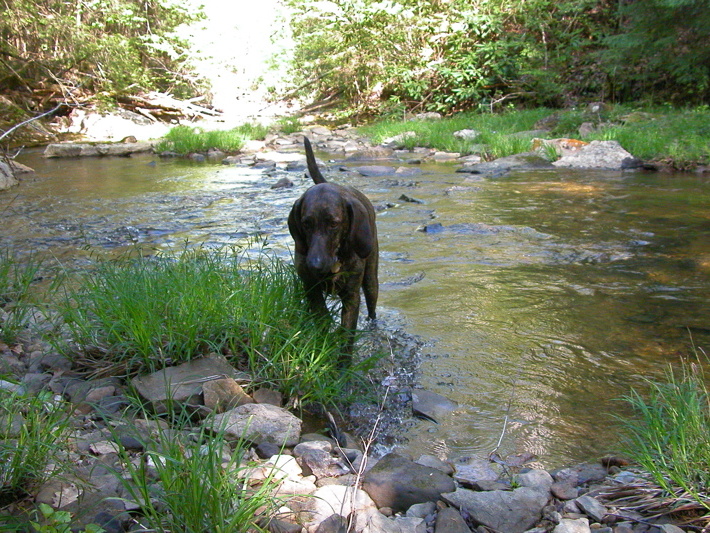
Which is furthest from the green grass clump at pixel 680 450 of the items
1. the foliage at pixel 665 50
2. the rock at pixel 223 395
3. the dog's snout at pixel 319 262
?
the foliage at pixel 665 50

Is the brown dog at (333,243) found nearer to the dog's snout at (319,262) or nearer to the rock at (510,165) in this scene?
the dog's snout at (319,262)

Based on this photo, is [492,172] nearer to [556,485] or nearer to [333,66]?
[556,485]

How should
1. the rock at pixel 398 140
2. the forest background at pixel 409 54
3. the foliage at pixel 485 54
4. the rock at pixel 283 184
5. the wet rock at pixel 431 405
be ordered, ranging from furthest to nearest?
the foliage at pixel 485 54 < the rock at pixel 398 140 < the forest background at pixel 409 54 < the rock at pixel 283 184 < the wet rock at pixel 431 405

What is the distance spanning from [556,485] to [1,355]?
9.56 ft

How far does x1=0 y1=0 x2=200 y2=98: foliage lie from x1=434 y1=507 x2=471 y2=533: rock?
1534cm

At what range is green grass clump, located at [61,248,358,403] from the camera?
3.25 metres

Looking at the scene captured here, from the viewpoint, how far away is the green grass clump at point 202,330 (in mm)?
3254

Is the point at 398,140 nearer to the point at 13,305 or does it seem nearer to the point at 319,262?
the point at 13,305

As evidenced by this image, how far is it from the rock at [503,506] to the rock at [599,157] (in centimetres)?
1039

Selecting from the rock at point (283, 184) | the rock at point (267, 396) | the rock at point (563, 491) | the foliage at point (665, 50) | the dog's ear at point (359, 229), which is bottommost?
the rock at point (563, 491)

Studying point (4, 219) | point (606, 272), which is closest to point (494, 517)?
point (606, 272)

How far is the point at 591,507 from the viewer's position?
236cm

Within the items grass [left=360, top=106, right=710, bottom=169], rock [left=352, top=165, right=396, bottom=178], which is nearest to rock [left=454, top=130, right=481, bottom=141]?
grass [left=360, top=106, right=710, bottom=169]

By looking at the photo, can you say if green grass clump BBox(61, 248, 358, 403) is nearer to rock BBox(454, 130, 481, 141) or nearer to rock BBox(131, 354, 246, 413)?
rock BBox(131, 354, 246, 413)
